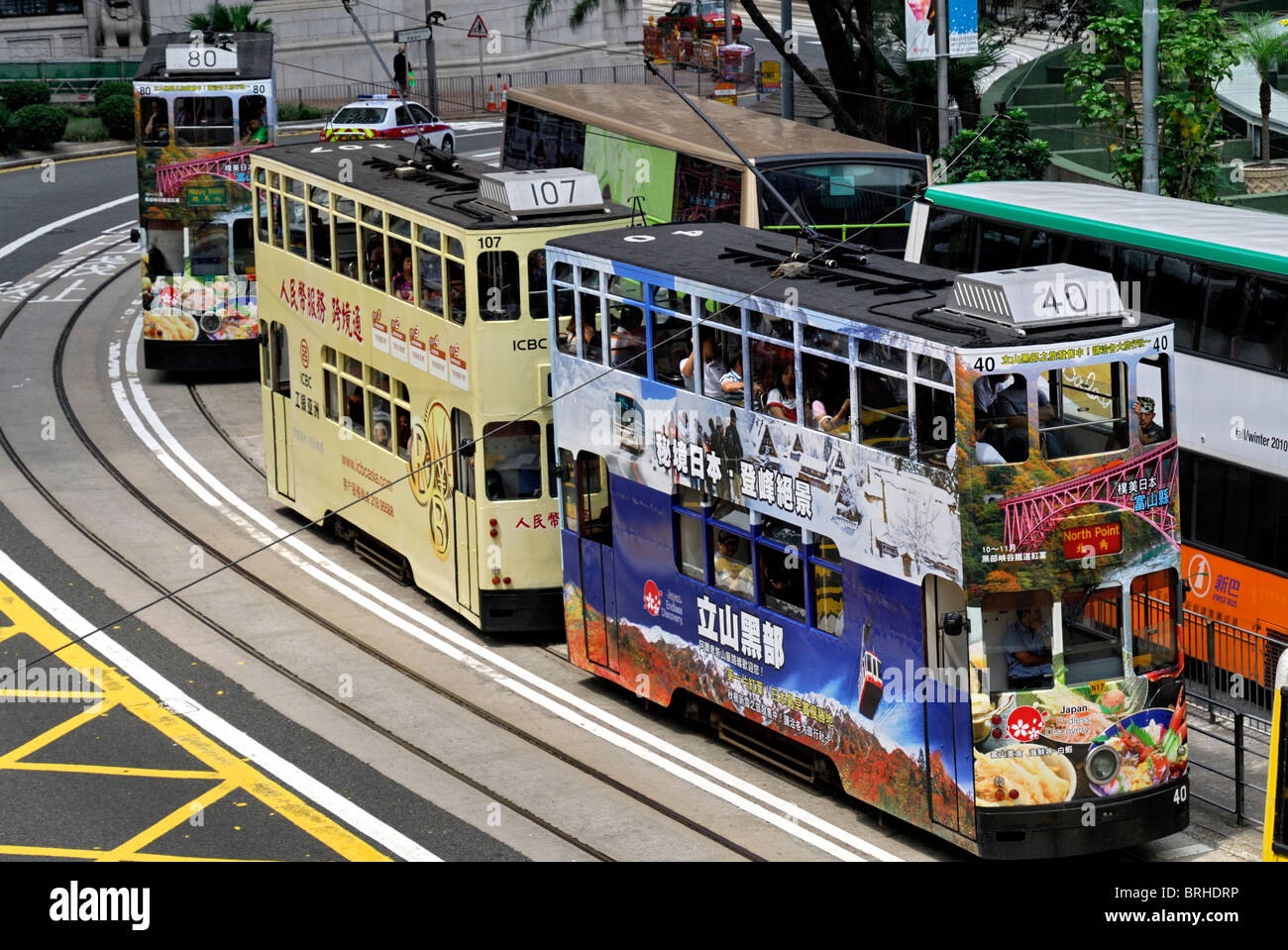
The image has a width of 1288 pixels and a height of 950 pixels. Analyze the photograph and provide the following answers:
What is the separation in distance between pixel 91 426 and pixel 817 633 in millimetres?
15893

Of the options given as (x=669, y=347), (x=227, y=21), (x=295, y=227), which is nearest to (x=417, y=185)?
(x=295, y=227)

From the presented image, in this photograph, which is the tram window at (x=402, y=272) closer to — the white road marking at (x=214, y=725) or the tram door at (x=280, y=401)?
the tram door at (x=280, y=401)

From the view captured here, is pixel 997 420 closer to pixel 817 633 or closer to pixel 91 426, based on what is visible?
pixel 817 633

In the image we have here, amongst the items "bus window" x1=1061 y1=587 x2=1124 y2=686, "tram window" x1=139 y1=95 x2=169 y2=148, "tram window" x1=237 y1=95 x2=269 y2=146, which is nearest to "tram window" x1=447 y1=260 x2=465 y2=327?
"bus window" x1=1061 y1=587 x2=1124 y2=686

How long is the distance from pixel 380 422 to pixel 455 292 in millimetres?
2754

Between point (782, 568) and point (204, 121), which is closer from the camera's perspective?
point (782, 568)

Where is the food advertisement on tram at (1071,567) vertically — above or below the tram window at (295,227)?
below

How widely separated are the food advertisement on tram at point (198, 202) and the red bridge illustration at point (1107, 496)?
65.0 feet

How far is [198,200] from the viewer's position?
31.1m

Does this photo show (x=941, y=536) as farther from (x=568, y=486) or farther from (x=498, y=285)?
(x=498, y=285)

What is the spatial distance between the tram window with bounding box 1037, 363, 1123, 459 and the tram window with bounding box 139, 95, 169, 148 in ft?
66.4

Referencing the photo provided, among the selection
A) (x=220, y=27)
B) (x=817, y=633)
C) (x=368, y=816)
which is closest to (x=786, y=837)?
(x=817, y=633)

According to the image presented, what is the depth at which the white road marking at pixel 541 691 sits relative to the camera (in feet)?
51.7

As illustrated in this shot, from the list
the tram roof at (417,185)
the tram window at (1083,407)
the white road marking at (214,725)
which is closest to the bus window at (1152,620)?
the tram window at (1083,407)
